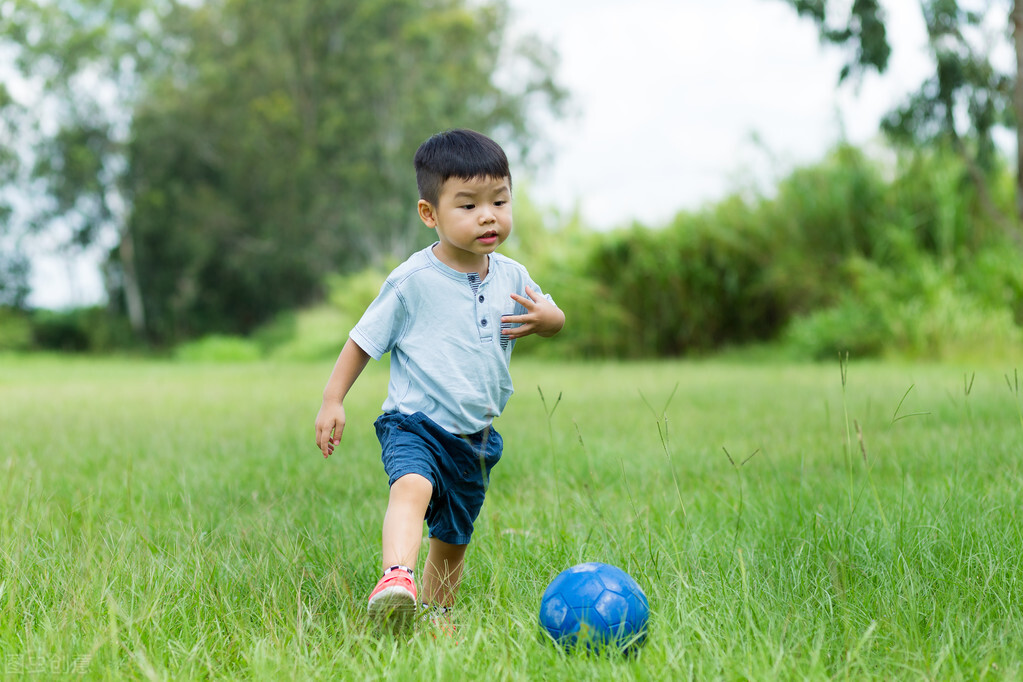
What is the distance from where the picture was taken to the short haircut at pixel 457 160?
2.44 m

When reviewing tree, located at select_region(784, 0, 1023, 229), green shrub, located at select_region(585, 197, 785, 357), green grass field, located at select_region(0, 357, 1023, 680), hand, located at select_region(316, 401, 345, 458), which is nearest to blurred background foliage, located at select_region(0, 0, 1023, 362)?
green shrub, located at select_region(585, 197, 785, 357)

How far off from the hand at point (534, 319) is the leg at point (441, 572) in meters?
0.67

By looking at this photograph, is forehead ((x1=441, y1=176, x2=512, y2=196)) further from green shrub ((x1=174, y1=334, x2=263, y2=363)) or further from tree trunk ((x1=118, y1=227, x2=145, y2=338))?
tree trunk ((x1=118, y1=227, x2=145, y2=338))

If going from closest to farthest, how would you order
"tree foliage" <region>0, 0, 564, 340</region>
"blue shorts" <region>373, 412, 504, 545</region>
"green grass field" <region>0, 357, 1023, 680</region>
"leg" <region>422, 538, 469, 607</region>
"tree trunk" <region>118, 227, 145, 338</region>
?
"green grass field" <region>0, 357, 1023, 680</region>, "blue shorts" <region>373, 412, 504, 545</region>, "leg" <region>422, 538, 469, 607</region>, "tree foliage" <region>0, 0, 564, 340</region>, "tree trunk" <region>118, 227, 145, 338</region>

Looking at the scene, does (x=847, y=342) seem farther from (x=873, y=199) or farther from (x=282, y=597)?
(x=282, y=597)

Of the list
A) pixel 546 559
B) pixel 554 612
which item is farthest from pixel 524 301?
pixel 554 612

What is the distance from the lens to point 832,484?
3.62m

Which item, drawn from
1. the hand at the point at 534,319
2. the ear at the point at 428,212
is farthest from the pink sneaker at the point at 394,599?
the ear at the point at 428,212

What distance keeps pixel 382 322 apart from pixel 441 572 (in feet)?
2.55

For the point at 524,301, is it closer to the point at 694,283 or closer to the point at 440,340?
the point at 440,340

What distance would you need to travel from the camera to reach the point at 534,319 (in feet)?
8.40

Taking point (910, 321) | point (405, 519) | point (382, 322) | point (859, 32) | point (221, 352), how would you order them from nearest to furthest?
point (405, 519) → point (382, 322) → point (859, 32) → point (910, 321) → point (221, 352)

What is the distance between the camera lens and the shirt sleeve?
8.23 ft

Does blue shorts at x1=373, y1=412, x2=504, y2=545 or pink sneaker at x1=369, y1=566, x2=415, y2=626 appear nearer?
pink sneaker at x1=369, y1=566, x2=415, y2=626
